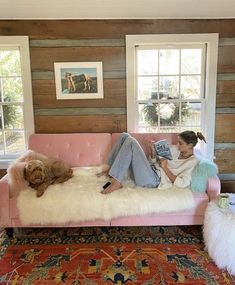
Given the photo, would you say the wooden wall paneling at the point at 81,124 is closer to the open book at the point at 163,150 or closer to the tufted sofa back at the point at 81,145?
the tufted sofa back at the point at 81,145

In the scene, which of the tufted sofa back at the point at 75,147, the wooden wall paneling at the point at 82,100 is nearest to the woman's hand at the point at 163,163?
the tufted sofa back at the point at 75,147

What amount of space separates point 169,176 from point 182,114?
47.2 inches

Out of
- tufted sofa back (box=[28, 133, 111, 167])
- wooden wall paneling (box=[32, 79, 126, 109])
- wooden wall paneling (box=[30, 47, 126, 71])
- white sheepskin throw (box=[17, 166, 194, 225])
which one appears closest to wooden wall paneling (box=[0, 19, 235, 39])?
wooden wall paneling (box=[30, 47, 126, 71])

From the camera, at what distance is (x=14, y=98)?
3492 mm

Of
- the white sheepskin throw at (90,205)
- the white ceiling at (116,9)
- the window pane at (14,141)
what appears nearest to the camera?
the white sheepskin throw at (90,205)

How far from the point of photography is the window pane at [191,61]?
339 centimetres

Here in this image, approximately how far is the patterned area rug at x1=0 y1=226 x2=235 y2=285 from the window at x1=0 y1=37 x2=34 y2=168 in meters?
1.27

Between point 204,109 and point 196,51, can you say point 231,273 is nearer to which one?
point 204,109

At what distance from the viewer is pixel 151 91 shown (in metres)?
3.50

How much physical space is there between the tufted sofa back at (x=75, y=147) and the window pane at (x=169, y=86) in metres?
0.93

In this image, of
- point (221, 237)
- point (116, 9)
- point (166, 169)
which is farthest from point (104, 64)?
point (221, 237)

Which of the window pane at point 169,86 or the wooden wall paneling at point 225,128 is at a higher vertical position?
the window pane at point 169,86

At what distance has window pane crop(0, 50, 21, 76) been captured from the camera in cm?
338

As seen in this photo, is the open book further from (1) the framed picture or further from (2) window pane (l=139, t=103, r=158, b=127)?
(1) the framed picture
